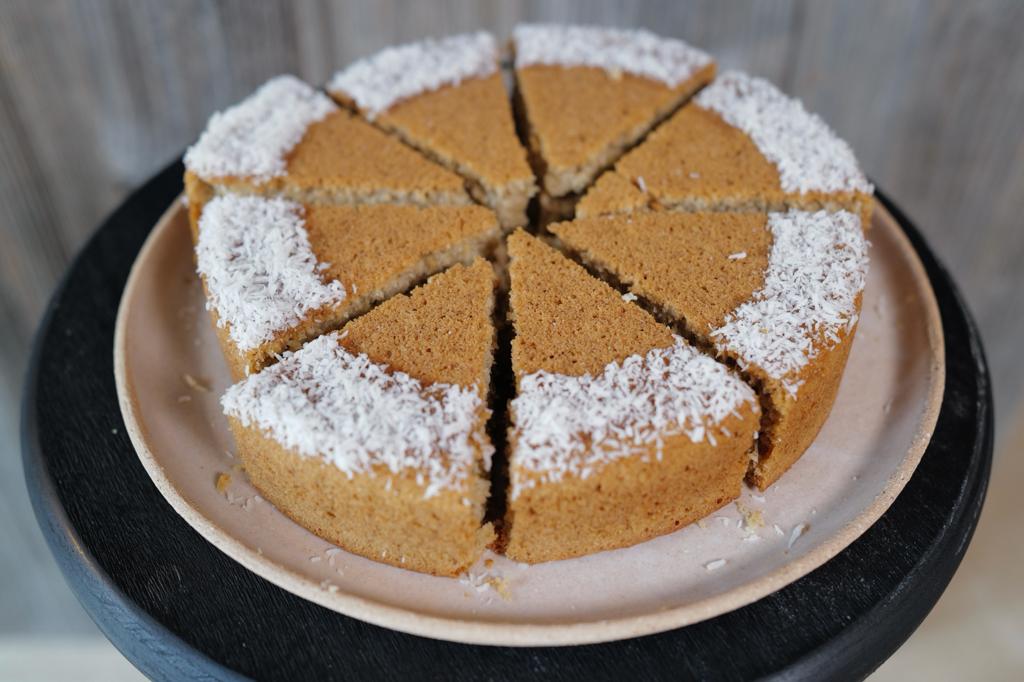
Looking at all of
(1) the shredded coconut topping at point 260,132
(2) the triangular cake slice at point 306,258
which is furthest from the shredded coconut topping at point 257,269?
(1) the shredded coconut topping at point 260,132

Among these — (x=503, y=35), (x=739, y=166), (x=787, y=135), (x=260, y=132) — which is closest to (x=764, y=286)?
(x=739, y=166)

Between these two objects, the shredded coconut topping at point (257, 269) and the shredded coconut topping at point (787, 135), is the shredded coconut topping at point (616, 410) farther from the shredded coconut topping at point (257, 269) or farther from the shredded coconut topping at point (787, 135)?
the shredded coconut topping at point (787, 135)

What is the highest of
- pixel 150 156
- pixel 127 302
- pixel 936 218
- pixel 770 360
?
pixel 770 360

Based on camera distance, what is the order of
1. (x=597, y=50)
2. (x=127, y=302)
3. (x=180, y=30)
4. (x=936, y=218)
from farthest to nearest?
1. (x=936, y=218)
2. (x=180, y=30)
3. (x=597, y=50)
4. (x=127, y=302)

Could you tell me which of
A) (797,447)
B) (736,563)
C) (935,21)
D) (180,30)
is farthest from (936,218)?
(180,30)

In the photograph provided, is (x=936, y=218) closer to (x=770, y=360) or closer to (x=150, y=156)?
(x=770, y=360)

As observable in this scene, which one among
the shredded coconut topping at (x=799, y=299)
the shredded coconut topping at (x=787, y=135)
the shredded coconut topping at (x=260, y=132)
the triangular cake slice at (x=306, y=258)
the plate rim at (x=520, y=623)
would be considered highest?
the shredded coconut topping at (x=787, y=135)

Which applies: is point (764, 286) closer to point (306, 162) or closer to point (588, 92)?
point (588, 92)

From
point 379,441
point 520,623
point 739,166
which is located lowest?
point 520,623
